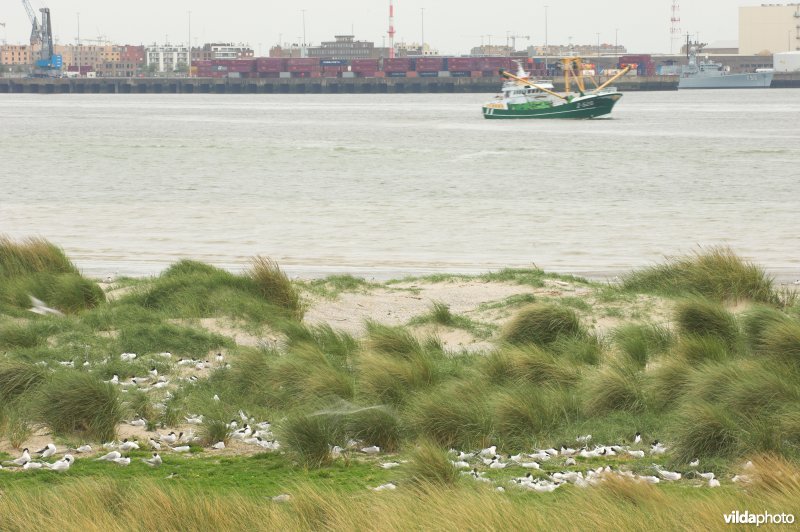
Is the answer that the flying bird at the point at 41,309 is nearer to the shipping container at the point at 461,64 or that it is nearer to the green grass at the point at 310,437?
the green grass at the point at 310,437

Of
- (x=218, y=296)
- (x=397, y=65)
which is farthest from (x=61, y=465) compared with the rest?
(x=397, y=65)

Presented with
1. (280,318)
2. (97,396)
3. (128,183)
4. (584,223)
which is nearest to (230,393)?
(97,396)

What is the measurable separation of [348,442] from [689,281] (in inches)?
237

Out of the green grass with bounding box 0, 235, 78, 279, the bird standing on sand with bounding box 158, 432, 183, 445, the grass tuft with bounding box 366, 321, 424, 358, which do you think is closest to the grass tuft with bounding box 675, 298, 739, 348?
the grass tuft with bounding box 366, 321, 424, 358

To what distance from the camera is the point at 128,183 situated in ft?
112

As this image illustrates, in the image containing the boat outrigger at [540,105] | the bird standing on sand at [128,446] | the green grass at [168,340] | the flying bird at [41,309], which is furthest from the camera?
the boat outrigger at [540,105]

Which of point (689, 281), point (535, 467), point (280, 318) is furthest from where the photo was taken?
point (689, 281)

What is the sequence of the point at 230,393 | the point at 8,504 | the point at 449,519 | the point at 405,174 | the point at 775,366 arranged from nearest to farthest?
the point at 449,519 < the point at 8,504 < the point at 775,366 < the point at 230,393 < the point at 405,174

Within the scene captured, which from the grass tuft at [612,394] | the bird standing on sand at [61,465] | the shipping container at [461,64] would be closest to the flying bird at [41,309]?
the bird standing on sand at [61,465]

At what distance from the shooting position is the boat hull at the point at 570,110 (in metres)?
81.6

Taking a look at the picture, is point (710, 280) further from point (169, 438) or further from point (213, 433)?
point (169, 438)

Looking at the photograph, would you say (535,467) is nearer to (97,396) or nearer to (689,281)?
(97,396)

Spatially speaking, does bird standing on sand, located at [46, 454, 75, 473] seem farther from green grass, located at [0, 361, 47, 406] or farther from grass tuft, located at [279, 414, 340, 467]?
green grass, located at [0, 361, 47, 406]

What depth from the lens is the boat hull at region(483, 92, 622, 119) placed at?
8156 centimetres
